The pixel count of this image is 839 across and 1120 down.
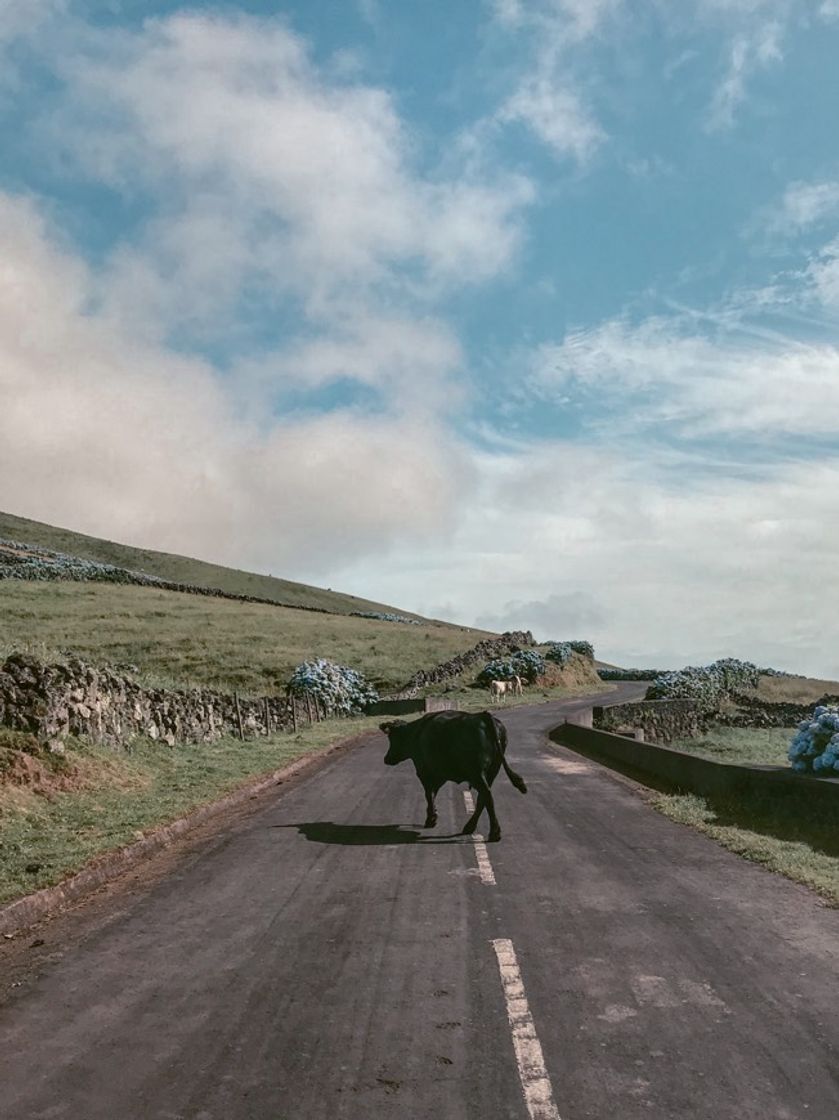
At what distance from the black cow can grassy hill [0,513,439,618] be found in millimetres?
107205

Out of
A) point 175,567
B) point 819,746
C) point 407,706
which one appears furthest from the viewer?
point 175,567

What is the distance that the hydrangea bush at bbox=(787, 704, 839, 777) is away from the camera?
15.0 m

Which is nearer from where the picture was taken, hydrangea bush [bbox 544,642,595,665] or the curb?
the curb

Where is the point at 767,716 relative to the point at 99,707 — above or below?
above

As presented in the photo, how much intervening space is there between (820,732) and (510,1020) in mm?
11355

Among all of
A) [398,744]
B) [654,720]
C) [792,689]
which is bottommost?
[398,744]

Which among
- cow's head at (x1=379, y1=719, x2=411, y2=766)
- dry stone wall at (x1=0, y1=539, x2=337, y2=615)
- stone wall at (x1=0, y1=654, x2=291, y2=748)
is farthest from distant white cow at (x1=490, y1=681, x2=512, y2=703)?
dry stone wall at (x1=0, y1=539, x2=337, y2=615)

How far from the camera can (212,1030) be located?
627 cm

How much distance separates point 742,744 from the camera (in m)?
39.7

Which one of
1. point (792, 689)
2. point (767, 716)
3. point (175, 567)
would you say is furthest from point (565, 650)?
point (175, 567)

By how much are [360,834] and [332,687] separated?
110ft

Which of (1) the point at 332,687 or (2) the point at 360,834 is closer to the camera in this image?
(2) the point at 360,834

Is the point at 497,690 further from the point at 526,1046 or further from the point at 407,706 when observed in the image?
the point at 526,1046

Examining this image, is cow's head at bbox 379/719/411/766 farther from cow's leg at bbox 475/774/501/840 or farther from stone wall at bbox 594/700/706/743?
stone wall at bbox 594/700/706/743
